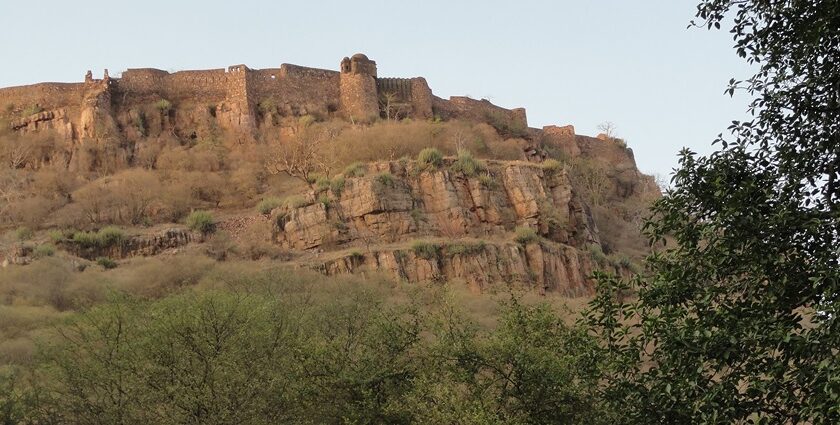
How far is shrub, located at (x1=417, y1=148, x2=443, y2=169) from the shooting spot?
4891 centimetres

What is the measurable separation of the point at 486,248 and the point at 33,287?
15.3 meters

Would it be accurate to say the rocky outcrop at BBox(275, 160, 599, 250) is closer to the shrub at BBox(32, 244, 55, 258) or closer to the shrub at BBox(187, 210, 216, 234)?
the shrub at BBox(187, 210, 216, 234)

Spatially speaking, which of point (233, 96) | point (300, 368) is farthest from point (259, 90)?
point (300, 368)

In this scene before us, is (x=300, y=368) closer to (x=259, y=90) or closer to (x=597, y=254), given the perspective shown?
(x=597, y=254)

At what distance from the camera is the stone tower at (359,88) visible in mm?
60188

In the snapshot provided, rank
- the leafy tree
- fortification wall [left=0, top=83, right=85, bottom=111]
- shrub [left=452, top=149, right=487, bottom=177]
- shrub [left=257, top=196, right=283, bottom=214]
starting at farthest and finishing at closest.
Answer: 1. fortification wall [left=0, top=83, right=85, bottom=111]
2. shrub [left=452, top=149, right=487, bottom=177]
3. shrub [left=257, top=196, right=283, bottom=214]
4. the leafy tree

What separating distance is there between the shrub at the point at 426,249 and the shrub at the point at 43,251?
13.1 m

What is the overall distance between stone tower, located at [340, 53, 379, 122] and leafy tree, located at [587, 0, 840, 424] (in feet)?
149

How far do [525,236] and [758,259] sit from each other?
32.3 meters

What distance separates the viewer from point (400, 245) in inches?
1761

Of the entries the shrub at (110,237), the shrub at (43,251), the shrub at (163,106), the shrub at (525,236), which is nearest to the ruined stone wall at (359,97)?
the shrub at (163,106)

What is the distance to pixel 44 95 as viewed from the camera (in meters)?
59.4

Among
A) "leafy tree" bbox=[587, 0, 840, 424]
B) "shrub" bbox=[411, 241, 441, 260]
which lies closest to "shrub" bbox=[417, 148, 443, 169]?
"shrub" bbox=[411, 241, 441, 260]

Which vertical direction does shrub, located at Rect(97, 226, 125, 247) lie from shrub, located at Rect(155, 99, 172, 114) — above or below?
below
